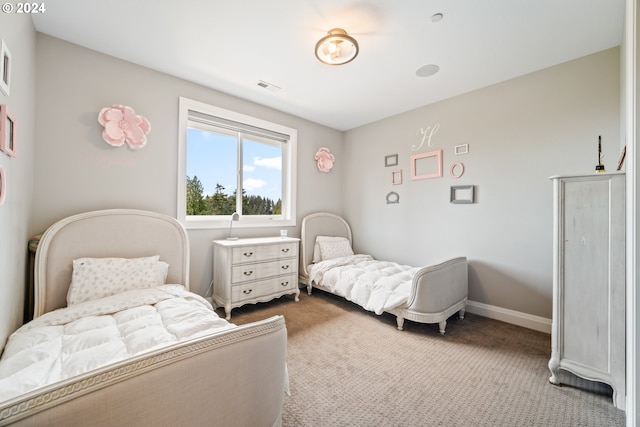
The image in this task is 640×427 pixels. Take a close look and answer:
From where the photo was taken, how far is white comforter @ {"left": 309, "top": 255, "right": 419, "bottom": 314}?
2.54m

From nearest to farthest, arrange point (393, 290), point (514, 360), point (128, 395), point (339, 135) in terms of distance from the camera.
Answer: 1. point (128, 395)
2. point (514, 360)
3. point (393, 290)
4. point (339, 135)

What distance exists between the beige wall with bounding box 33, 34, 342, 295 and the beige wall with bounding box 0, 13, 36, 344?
0.37 feet

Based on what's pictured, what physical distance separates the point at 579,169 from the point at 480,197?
2.68ft

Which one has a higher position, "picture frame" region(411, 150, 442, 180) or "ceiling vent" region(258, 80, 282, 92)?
"ceiling vent" region(258, 80, 282, 92)

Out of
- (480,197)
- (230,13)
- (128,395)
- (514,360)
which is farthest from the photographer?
(480,197)

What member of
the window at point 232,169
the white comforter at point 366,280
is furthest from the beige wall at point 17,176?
the white comforter at point 366,280

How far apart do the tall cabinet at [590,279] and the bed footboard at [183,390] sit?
1.90m

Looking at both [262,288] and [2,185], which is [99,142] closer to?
[2,185]

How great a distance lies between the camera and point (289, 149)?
371 centimetres

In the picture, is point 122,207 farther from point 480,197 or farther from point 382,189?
point 480,197

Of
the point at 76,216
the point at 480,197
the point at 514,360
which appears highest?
the point at 480,197

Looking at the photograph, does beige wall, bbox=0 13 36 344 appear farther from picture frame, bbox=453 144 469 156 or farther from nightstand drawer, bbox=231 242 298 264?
picture frame, bbox=453 144 469 156

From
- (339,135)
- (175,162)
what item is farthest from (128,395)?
(339,135)

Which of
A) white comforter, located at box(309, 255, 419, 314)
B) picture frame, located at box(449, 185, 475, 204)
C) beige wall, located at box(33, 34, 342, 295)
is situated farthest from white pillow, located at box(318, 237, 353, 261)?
picture frame, located at box(449, 185, 475, 204)
